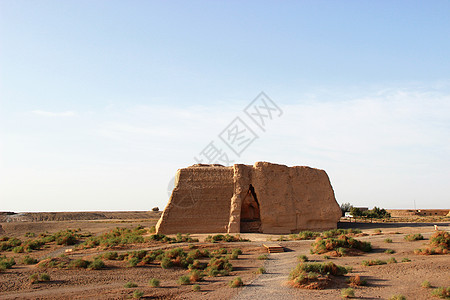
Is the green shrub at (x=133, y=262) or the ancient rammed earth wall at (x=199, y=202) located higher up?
the ancient rammed earth wall at (x=199, y=202)

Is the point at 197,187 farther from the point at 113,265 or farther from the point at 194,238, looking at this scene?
the point at 113,265

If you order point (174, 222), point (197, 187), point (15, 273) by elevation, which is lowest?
point (15, 273)

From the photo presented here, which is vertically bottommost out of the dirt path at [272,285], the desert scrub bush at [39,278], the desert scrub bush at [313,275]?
the desert scrub bush at [39,278]

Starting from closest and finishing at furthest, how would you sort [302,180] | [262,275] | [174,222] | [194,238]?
[262,275], [194,238], [174,222], [302,180]

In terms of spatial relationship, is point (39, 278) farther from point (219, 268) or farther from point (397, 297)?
point (397, 297)

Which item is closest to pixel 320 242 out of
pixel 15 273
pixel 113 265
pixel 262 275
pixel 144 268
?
pixel 262 275

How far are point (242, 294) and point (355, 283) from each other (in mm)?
3369

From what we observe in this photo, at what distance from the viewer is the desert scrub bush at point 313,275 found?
1112 cm

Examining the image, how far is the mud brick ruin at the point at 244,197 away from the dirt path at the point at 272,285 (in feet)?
33.1

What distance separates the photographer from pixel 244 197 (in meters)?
26.9

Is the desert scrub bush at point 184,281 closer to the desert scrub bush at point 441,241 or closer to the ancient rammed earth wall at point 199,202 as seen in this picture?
the desert scrub bush at point 441,241

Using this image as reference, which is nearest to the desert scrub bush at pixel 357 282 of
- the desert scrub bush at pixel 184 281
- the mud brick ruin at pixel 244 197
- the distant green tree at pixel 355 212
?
the desert scrub bush at pixel 184 281

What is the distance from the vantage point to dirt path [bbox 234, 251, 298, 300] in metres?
10.4

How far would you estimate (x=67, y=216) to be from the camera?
2881 inches
